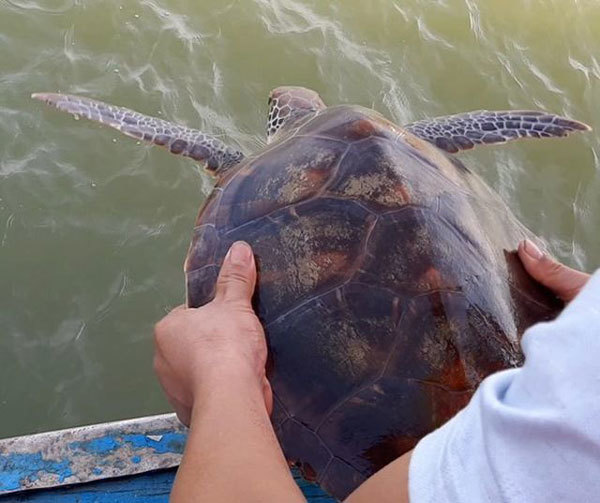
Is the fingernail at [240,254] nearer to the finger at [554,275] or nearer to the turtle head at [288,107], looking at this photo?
the finger at [554,275]

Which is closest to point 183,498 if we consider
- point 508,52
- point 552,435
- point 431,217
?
point 552,435

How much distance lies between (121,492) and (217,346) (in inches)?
37.2

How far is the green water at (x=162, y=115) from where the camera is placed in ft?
11.6

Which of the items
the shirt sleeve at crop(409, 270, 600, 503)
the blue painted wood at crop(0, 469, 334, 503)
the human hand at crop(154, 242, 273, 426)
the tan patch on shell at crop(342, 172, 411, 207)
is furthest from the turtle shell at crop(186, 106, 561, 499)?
the shirt sleeve at crop(409, 270, 600, 503)

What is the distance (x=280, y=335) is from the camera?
2164 millimetres

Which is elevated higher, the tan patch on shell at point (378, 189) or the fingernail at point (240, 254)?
the tan patch on shell at point (378, 189)

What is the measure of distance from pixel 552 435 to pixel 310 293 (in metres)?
1.48

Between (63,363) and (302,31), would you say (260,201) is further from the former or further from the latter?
(302,31)

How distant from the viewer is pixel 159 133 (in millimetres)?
3439

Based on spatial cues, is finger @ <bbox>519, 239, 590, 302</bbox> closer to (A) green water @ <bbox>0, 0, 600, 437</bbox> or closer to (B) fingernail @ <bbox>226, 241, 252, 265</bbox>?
(B) fingernail @ <bbox>226, 241, 252, 265</bbox>

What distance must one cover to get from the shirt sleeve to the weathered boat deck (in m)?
1.71

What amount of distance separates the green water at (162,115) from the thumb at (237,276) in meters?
1.45

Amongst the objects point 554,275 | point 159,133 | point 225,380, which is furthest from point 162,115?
point 225,380

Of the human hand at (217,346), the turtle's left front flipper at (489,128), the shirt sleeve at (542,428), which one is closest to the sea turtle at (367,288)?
the human hand at (217,346)
